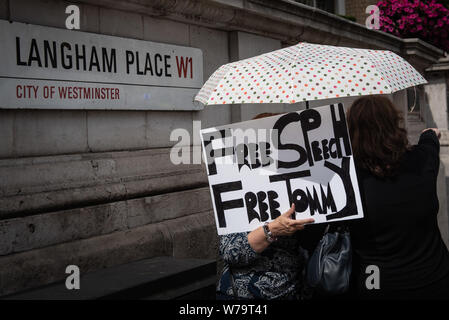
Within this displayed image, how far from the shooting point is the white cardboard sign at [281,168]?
109 inches

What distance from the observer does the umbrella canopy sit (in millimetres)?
2773

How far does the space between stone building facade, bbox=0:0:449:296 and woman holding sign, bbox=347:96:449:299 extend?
2.15 meters

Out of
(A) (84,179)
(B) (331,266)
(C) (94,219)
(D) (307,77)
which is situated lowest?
(B) (331,266)

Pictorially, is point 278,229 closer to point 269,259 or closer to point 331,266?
point 269,259

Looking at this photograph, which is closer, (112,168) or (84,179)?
(84,179)

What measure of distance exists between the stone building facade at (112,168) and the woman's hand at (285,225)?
1817 mm

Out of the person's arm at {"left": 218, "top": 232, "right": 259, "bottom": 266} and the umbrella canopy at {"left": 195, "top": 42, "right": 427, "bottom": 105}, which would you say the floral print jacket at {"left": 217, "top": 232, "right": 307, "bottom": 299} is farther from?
the umbrella canopy at {"left": 195, "top": 42, "right": 427, "bottom": 105}

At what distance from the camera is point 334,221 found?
9.05ft

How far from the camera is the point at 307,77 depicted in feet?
9.19

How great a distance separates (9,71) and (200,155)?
2.18 m

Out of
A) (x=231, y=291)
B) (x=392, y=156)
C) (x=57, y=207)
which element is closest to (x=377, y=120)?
(x=392, y=156)

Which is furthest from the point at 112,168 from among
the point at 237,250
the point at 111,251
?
the point at 237,250

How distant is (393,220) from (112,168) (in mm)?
2521

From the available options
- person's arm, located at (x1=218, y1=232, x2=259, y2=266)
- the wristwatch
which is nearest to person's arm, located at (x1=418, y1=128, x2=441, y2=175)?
the wristwatch
